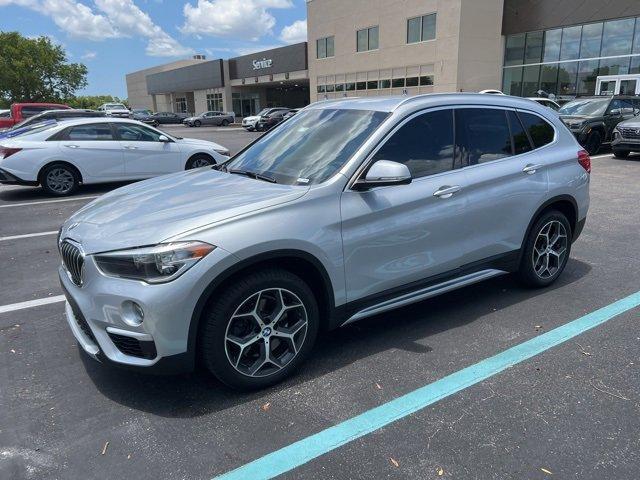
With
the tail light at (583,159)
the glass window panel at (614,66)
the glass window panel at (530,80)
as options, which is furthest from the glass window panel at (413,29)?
the tail light at (583,159)

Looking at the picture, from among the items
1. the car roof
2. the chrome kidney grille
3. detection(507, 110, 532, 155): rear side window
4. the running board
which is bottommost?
the running board

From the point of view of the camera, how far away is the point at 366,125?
3707 millimetres

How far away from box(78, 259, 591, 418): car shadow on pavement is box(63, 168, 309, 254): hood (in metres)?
0.87

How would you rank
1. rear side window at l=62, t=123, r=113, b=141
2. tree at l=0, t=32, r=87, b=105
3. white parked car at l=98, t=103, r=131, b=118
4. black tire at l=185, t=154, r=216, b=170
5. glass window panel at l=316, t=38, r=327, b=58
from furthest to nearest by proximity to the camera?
tree at l=0, t=32, r=87, b=105 → glass window panel at l=316, t=38, r=327, b=58 → white parked car at l=98, t=103, r=131, b=118 → black tire at l=185, t=154, r=216, b=170 → rear side window at l=62, t=123, r=113, b=141

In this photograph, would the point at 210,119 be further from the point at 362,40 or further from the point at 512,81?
the point at 512,81

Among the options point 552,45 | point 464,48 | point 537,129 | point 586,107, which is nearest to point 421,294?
point 537,129

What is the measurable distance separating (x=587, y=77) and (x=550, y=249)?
2817 centimetres

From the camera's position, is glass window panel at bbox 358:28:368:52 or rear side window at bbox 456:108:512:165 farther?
glass window panel at bbox 358:28:368:52

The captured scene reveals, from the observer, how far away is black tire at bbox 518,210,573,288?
4566 mm

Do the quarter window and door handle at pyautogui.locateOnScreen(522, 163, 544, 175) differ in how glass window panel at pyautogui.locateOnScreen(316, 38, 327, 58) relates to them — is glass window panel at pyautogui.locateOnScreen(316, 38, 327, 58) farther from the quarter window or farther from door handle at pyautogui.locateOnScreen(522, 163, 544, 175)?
door handle at pyautogui.locateOnScreen(522, 163, 544, 175)

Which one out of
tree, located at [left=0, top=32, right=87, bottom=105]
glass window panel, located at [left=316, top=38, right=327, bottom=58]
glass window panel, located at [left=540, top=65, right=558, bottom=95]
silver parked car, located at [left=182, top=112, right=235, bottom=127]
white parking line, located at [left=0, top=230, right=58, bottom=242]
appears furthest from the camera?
tree, located at [left=0, top=32, right=87, bottom=105]

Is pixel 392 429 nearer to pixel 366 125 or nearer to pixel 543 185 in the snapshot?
pixel 366 125

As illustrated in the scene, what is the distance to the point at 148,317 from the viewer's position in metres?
2.74

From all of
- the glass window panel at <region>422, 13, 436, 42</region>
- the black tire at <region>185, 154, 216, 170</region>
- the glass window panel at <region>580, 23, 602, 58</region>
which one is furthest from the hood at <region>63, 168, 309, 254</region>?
the glass window panel at <region>422, 13, 436, 42</region>
